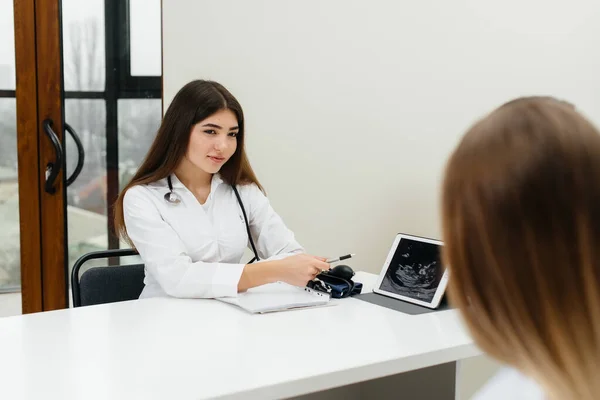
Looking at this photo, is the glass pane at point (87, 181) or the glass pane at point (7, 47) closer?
the glass pane at point (7, 47)

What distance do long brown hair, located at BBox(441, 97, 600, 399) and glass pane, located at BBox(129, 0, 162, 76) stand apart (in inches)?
97.1

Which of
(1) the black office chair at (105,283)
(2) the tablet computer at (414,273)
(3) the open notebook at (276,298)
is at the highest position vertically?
(2) the tablet computer at (414,273)

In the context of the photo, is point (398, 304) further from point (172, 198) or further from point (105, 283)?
point (105, 283)

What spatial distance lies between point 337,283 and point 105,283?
2.20ft

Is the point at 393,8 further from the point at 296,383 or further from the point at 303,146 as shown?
the point at 296,383

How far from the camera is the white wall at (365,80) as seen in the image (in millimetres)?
2566

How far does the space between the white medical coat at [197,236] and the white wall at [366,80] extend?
606 mm

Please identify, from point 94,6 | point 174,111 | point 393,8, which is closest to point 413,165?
point 393,8

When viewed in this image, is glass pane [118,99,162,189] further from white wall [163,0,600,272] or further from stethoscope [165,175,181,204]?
stethoscope [165,175,181,204]

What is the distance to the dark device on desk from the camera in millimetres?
1822

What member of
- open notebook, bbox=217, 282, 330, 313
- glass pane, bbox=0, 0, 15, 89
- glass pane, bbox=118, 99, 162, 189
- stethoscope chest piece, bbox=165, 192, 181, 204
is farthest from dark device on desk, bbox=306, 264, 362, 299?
glass pane, bbox=0, 0, 15, 89

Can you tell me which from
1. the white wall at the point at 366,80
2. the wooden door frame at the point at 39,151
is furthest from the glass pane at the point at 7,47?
the white wall at the point at 366,80

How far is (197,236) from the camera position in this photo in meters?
2.01

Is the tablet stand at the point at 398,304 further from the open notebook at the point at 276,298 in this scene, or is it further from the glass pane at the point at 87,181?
the glass pane at the point at 87,181
